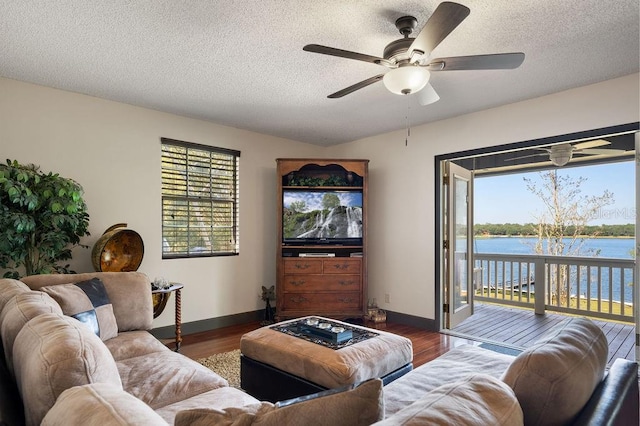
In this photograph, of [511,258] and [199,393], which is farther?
[511,258]

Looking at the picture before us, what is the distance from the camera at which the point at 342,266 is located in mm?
4605

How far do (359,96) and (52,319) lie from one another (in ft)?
9.77

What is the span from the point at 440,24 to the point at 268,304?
3824 mm

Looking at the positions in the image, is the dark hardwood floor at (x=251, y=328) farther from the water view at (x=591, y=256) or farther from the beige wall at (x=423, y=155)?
the water view at (x=591, y=256)

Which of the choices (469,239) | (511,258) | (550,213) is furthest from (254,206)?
(550,213)

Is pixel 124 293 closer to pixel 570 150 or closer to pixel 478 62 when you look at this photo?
pixel 478 62

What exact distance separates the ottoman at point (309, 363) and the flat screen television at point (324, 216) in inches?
86.4

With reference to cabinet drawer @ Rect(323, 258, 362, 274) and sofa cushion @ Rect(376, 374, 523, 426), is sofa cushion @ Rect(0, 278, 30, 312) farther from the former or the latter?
cabinet drawer @ Rect(323, 258, 362, 274)

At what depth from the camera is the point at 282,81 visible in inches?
122

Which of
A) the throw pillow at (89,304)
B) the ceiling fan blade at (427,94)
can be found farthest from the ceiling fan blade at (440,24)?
the throw pillow at (89,304)

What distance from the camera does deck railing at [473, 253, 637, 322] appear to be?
15.4 feet

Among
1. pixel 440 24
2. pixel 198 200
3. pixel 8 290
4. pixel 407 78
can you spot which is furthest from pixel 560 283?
pixel 8 290

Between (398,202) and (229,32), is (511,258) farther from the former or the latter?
(229,32)

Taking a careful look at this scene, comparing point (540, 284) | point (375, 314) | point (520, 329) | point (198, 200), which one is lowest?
point (520, 329)
